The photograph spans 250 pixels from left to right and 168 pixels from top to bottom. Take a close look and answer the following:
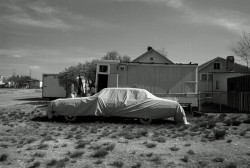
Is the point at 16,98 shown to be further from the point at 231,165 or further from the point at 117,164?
the point at 231,165

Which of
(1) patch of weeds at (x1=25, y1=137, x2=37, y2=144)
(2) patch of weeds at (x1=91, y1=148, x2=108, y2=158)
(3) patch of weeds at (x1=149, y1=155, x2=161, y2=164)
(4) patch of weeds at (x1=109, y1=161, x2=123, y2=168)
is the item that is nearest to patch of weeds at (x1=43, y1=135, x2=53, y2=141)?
(1) patch of weeds at (x1=25, y1=137, x2=37, y2=144)

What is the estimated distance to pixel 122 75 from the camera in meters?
15.5

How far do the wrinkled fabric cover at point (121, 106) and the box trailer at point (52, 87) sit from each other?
16.9m

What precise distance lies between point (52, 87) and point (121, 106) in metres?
18.2

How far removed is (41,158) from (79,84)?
2044cm

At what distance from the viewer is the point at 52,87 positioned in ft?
89.0

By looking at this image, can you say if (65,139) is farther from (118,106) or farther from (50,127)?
(118,106)

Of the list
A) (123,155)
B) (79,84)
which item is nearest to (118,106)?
(123,155)

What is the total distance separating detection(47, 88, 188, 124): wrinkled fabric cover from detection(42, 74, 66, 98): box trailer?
55.5ft

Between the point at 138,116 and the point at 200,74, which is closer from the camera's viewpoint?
the point at 138,116

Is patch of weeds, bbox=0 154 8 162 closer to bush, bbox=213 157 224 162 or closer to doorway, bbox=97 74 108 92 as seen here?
bush, bbox=213 157 224 162

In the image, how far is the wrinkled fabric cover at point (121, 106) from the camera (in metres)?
10.1

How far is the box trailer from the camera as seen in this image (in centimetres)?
2702

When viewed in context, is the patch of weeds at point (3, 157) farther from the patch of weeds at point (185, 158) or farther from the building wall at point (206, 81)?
the building wall at point (206, 81)
